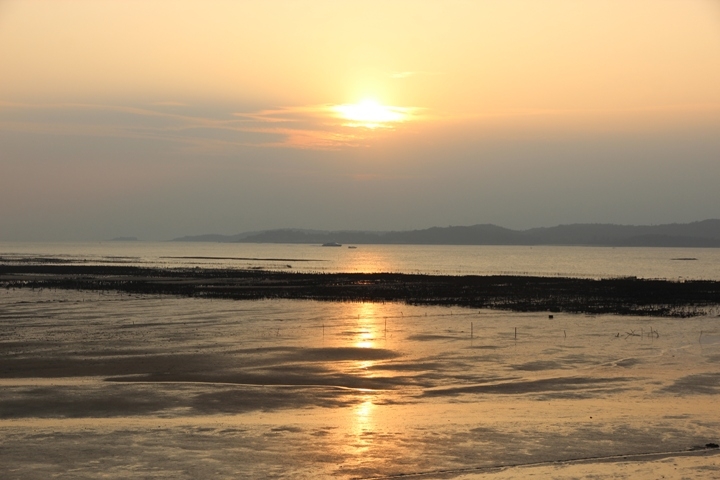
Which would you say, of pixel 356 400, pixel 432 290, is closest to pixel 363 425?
pixel 356 400

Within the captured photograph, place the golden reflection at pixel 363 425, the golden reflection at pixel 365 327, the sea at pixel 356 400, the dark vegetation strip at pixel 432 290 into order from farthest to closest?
1. the dark vegetation strip at pixel 432 290
2. the golden reflection at pixel 365 327
3. the golden reflection at pixel 363 425
4. the sea at pixel 356 400

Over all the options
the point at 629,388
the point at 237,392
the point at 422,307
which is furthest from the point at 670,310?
the point at 237,392

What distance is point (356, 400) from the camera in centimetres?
2150

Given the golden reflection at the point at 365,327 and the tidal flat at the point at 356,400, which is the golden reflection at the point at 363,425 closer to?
the tidal flat at the point at 356,400

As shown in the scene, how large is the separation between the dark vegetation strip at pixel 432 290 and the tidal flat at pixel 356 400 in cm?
1219

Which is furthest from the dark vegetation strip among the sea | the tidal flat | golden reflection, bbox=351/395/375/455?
golden reflection, bbox=351/395/375/455

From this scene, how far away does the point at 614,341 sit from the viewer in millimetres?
35219

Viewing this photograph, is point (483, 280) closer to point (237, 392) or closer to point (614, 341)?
point (614, 341)

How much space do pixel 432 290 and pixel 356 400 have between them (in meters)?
47.2

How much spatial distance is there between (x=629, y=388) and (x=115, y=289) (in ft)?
173

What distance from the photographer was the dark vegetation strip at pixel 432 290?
5406 centimetres

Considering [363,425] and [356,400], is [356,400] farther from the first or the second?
[363,425]

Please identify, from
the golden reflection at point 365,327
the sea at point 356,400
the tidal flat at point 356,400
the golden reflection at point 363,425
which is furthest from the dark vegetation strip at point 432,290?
the golden reflection at point 363,425

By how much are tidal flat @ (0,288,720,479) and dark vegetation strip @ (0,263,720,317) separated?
12.2 m
